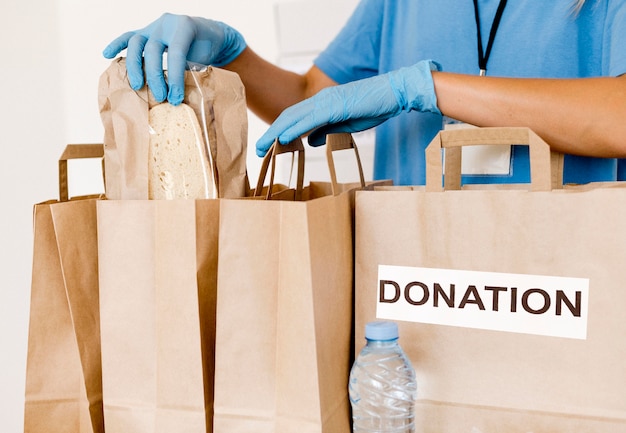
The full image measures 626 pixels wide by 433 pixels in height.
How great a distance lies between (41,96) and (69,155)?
139cm

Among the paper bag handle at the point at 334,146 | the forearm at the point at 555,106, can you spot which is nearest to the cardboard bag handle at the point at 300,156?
the paper bag handle at the point at 334,146

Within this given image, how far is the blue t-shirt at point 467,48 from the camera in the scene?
104 cm

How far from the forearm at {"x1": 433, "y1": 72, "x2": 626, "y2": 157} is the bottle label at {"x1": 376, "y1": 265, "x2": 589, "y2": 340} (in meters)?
0.35

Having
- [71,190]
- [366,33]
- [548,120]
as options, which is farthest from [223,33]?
[71,190]

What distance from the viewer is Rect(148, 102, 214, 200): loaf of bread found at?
0.74m

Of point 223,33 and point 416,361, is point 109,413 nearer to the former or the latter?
point 416,361

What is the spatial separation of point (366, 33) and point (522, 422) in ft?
3.19

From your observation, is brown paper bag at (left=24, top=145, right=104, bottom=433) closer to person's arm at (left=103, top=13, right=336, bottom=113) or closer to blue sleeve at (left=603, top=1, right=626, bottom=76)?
person's arm at (left=103, top=13, right=336, bottom=113)

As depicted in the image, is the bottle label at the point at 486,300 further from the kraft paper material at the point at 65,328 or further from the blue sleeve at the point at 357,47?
the blue sleeve at the point at 357,47

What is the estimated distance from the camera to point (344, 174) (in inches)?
69.1

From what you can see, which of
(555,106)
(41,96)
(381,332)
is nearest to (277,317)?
(381,332)

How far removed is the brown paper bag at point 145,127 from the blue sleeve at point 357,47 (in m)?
0.65

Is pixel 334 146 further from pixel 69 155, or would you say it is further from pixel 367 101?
pixel 69 155

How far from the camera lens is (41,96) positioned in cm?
198
